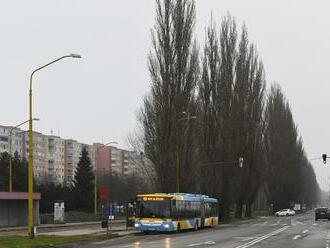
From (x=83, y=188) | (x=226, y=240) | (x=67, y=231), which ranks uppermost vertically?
(x=83, y=188)

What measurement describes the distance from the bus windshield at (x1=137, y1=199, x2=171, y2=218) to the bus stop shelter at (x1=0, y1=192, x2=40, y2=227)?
635 inches

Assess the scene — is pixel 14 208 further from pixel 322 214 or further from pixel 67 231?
pixel 322 214

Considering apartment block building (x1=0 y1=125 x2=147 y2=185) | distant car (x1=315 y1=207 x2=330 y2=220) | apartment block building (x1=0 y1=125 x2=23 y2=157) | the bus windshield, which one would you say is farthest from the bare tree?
apartment block building (x1=0 y1=125 x2=23 y2=157)

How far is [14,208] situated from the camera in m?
60.3

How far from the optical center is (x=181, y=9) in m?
57.8

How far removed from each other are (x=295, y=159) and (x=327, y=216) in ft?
110

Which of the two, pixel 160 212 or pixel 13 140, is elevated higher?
pixel 13 140

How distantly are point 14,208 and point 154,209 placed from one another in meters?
21.7

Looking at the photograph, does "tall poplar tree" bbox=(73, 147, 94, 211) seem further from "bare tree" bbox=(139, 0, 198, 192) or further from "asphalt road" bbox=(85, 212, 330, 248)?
"asphalt road" bbox=(85, 212, 330, 248)

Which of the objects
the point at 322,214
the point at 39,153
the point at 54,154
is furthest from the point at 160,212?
the point at 54,154

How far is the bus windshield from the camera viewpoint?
43291 millimetres

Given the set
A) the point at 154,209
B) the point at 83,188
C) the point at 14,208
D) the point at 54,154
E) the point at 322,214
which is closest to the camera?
the point at 154,209

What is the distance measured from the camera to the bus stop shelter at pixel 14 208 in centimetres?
5688

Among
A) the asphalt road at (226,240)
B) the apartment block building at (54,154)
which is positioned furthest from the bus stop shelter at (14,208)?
the apartment block building at (54,154)
